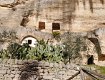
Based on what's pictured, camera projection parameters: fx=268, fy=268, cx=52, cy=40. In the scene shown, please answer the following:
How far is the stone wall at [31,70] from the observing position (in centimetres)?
1059

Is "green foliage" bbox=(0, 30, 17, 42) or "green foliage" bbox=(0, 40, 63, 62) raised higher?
"green foliage" bbox=(0, 30, 17, 42)

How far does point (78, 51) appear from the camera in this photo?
1911cm

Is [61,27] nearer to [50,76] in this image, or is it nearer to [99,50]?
[99,50]

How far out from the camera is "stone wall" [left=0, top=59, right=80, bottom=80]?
10594 mm

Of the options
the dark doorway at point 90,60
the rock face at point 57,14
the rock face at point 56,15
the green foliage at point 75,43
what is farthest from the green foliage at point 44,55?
the rock face at point 57,14

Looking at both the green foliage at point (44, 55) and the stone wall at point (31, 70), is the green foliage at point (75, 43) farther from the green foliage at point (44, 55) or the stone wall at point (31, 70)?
the stone wall at point (31, 70)

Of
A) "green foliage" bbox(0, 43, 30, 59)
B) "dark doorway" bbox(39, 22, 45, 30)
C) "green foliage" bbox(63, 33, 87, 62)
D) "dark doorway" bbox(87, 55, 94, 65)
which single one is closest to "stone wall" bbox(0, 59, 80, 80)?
"green foliage" bbox(0, 43, 30, 59)

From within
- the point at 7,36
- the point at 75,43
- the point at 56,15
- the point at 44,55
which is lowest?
the point at 75,43

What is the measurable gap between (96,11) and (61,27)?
3.47 m

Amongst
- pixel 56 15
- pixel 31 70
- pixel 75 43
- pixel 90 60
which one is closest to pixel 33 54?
pixel 31 70

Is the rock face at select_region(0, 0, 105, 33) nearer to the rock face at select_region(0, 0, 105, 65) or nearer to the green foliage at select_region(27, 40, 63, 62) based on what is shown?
the rock face at select_region(0, 0, 105, 65)

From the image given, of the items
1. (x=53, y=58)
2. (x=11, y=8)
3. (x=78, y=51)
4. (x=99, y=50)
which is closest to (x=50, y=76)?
(x=53, y=58)

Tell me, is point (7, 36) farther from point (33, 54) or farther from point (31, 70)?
point (31, 70)

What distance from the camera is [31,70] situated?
34.9ft
